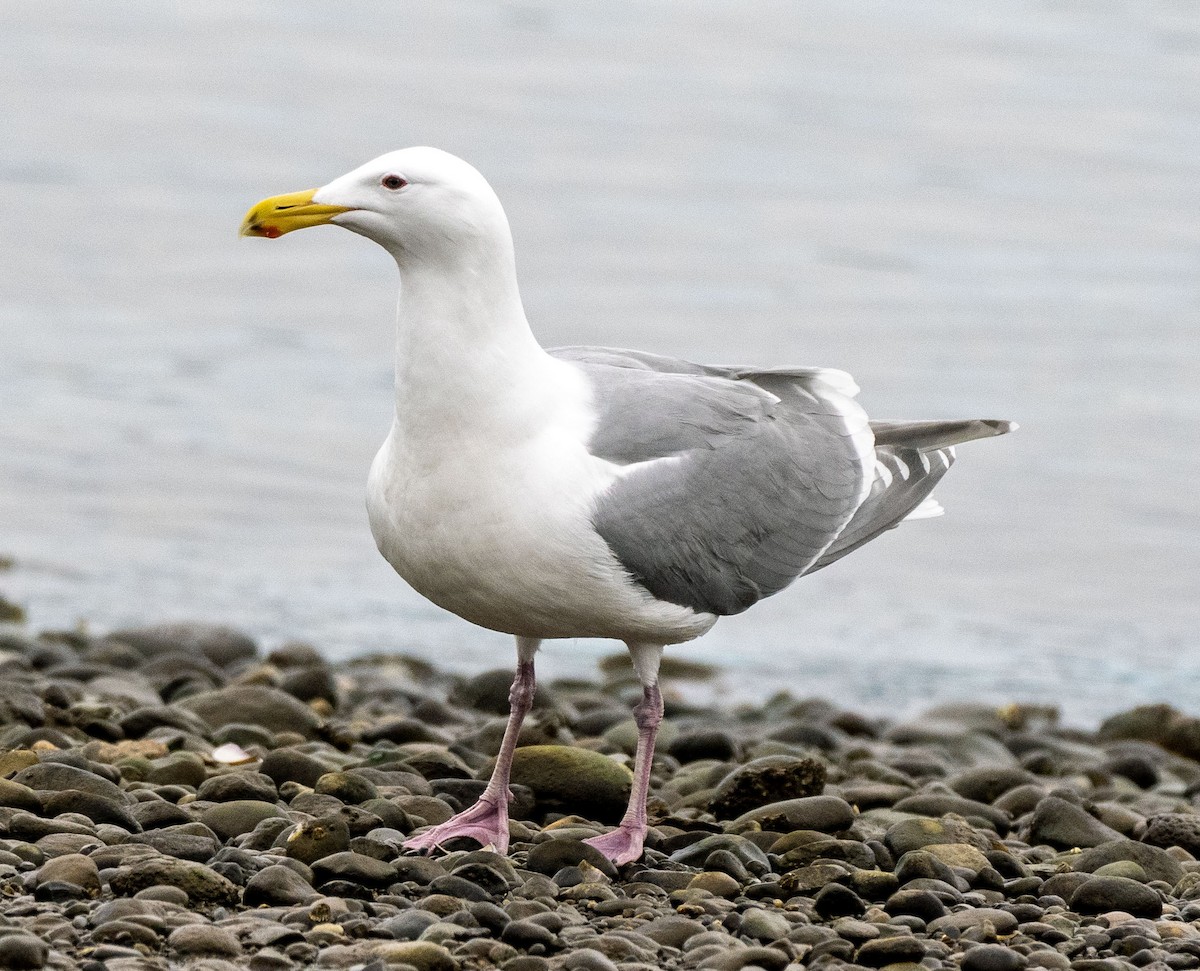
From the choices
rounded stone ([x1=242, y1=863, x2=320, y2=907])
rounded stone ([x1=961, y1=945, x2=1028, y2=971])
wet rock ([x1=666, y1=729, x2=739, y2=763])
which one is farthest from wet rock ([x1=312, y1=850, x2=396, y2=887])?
wet rock ([x1=666, y1=729, x2=739, y2=763])

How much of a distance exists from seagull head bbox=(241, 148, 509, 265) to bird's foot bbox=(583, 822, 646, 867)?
77.8 inches

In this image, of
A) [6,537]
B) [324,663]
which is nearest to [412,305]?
[324,663]

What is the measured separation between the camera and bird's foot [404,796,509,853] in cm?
634

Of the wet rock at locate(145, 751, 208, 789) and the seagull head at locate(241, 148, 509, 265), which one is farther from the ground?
the seagull head at locate(241, 148, 509, 265)

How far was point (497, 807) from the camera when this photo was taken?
6629 mm

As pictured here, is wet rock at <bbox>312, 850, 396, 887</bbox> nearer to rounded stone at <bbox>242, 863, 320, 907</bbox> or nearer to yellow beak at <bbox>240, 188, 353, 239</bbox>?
rounded stone at <bbox>242, 863, 320, 907</bbox>

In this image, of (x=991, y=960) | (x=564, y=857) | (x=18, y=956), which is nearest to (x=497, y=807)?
(x=564, y=857)

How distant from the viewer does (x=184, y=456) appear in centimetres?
1477

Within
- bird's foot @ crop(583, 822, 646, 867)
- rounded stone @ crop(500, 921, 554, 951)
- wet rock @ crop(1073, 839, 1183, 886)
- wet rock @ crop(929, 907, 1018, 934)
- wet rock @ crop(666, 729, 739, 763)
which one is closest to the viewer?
rounded stone @ crop(500, 921, 554, 951)

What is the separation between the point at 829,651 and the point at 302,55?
657 inches

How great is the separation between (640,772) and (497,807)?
50 centimetres

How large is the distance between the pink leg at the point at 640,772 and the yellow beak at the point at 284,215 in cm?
183

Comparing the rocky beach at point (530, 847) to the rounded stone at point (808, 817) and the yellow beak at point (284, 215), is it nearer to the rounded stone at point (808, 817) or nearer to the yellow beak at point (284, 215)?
the rounded stone at point (808, 817)

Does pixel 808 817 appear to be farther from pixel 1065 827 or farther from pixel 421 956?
pixel 421 956
